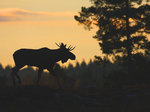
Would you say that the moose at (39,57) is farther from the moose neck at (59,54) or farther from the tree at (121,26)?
the tree at (121,26)

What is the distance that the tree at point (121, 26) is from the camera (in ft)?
114

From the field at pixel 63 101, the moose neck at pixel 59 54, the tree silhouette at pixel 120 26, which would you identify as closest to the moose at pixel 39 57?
the moose neck at pixel 59 54

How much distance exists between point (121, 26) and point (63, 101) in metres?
19.5

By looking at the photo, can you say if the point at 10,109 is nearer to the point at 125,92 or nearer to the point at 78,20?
the point at 125,92

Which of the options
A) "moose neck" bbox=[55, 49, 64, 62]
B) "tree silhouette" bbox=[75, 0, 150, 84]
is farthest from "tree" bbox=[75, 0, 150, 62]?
"moose neck" bbox=[55, 49, 64, 62]

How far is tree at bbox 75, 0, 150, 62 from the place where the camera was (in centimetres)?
3462

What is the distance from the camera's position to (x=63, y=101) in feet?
55.8

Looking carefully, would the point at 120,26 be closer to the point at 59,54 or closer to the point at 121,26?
the point at 121,26

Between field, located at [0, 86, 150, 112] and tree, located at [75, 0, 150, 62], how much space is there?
15.2m

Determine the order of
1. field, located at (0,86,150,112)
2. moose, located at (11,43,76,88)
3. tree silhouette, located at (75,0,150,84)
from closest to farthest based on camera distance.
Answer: field, located at (0,86,150,112) < moose, located at (11,43,76,88) < tree silhouette, located at (75,0,150,84)

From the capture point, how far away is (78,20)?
1398 inches

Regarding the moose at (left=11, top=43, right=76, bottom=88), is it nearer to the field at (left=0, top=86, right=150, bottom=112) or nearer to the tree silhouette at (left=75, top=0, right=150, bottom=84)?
the field at (left=0, top=86, right=150, bottom=112)

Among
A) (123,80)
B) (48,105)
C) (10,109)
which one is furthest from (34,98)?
(123,80)

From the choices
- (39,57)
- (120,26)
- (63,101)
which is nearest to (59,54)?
(39,57)
